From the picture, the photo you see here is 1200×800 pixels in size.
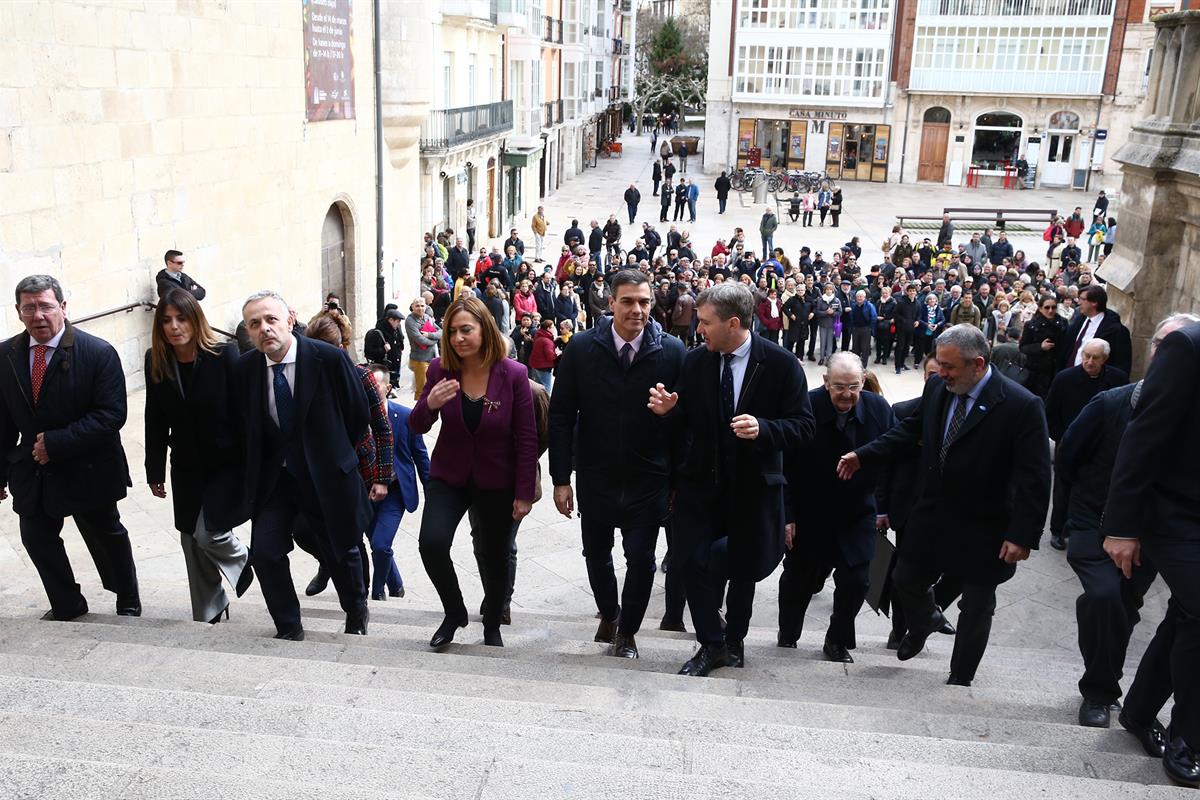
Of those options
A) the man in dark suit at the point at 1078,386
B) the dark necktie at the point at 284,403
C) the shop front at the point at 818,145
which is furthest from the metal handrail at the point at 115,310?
the shop front at the point at 818,145

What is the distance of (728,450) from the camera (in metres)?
4.57

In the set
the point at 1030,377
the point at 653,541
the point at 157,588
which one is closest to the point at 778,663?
the point at 653,541

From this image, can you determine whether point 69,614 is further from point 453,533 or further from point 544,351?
point 544,351

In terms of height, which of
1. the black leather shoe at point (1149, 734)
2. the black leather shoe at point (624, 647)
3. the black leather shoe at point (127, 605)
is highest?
the black leather shoe at point (1149, 734)

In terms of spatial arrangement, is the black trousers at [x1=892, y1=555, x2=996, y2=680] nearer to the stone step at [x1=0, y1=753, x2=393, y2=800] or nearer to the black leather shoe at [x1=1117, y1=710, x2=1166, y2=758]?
the black leather shoe at [x1=1117, y1=710, x2=1166, y2=758]

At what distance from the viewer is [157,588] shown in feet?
20.9

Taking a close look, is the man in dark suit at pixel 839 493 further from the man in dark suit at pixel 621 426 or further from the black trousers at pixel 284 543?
the black trousers at pixel 284 543

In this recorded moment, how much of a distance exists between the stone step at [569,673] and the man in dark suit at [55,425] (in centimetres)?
48

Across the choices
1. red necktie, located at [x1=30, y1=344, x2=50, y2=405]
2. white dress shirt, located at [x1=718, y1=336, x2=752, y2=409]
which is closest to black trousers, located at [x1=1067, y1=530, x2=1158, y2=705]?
white dress shirt, located at [x1=718, y1=336, x2=752, y2=409]

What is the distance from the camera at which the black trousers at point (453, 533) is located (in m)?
4.70

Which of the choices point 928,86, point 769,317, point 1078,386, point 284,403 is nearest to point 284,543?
point 284,403

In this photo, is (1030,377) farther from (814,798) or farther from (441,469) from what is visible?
(814,798)

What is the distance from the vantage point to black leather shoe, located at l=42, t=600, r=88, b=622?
16.3ft

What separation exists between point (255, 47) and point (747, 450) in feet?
34.2
